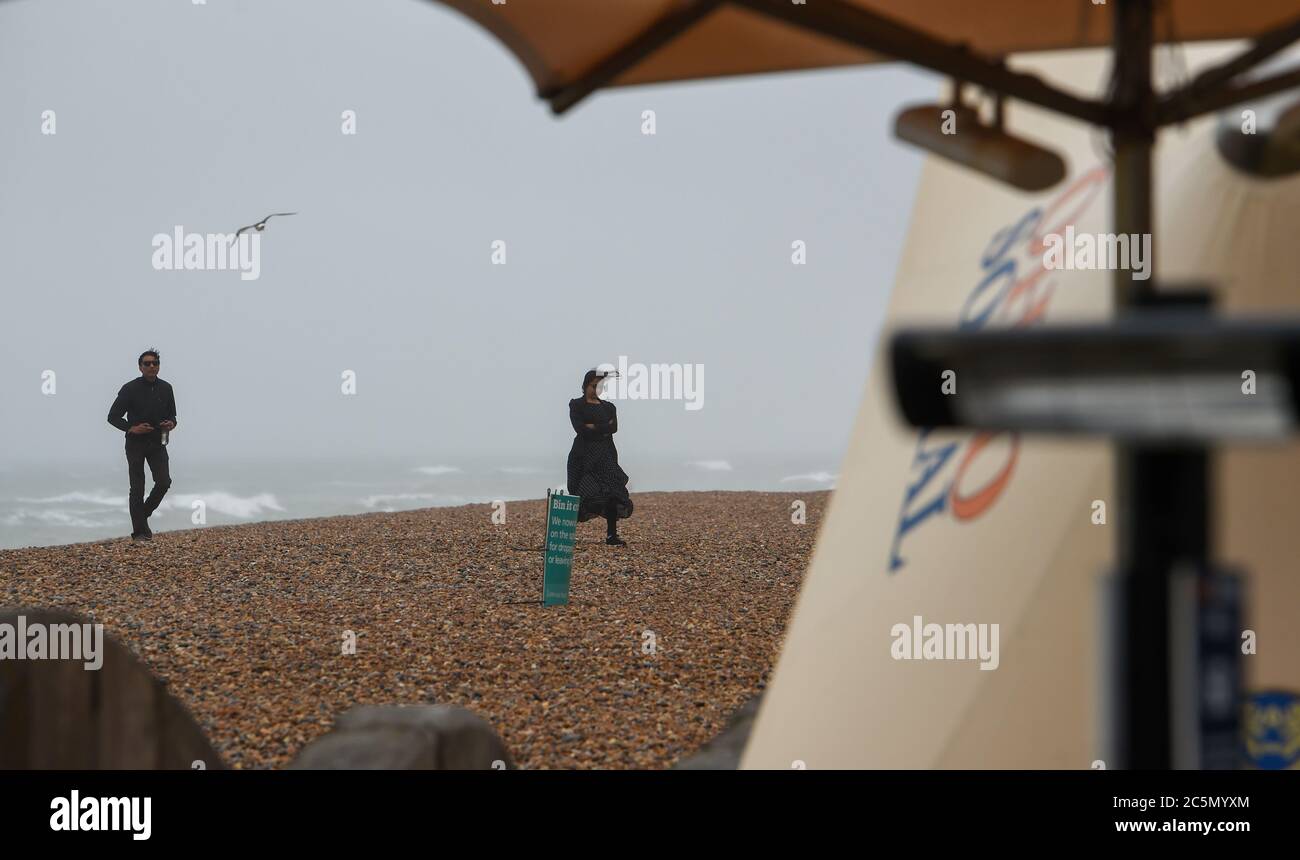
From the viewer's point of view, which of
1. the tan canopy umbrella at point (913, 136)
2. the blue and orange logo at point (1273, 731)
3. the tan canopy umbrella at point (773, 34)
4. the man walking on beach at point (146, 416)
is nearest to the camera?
the blue and orange logo at point (1273, 731)

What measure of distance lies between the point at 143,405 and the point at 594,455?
3.80 meters

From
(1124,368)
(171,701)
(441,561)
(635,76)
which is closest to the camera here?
(1124,368)

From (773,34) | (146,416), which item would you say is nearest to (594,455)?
(146,416)

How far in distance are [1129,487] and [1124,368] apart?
0.15 metres

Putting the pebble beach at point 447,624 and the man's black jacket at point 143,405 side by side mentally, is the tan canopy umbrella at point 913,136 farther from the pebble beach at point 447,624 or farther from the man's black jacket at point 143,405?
the man's black jacket at point 143,405

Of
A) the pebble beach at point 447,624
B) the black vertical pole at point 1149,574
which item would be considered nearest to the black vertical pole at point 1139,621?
the black vertical pole at point 1149,574

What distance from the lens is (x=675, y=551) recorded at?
11.5 meters

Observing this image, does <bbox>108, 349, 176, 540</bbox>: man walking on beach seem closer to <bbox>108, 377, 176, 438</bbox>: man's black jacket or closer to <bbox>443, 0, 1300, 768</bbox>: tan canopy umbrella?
<bbox>108, 377, 176, 438</bbox>: man's black jacket

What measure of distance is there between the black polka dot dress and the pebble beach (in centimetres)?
65

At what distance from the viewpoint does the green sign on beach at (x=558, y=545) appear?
8.43 metres

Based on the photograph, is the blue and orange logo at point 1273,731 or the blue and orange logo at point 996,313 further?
the blue and orange logo at point 996,313

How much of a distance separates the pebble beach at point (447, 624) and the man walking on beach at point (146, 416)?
87 cm
